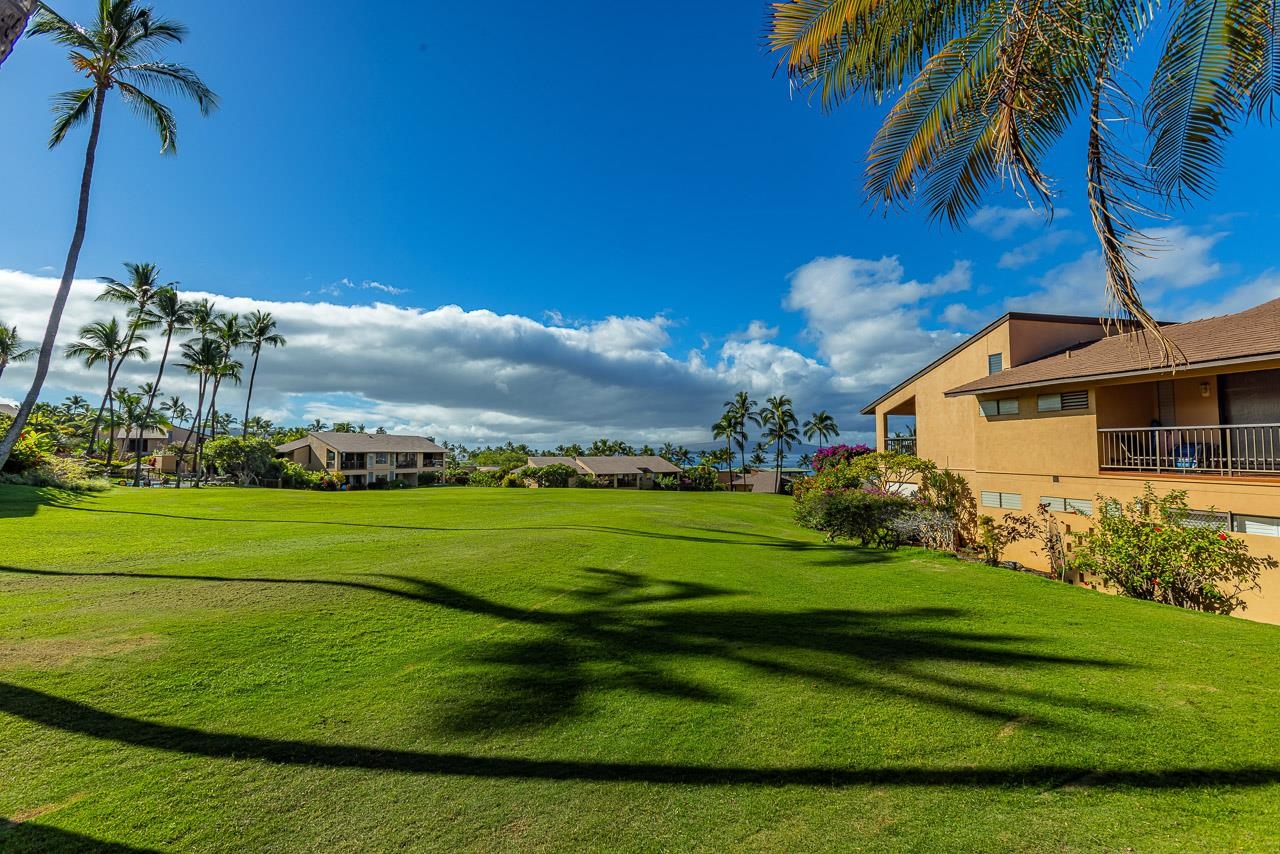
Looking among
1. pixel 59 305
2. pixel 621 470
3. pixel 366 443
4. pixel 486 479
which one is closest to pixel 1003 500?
pixel 59 305

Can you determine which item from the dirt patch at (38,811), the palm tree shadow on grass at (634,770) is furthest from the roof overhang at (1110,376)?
the dirt patch at (38,811)

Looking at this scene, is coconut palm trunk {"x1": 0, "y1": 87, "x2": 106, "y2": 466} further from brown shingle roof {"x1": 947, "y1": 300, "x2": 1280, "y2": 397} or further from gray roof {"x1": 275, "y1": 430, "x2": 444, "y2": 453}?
gray roof {"x1": 275, "y1": 430, "x2": 444, "y2": 453}

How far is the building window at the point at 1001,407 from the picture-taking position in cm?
1615

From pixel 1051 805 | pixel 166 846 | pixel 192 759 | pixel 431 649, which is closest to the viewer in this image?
pixel 166 846

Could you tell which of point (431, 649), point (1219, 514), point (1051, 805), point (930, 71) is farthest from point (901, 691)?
point (1219, 514)

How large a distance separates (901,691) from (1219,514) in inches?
415

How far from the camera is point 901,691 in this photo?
4980 mm

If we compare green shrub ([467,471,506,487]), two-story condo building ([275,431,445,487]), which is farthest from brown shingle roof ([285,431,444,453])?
green shrub ([467,471,506,487])

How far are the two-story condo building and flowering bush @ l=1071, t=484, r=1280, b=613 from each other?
209 ft

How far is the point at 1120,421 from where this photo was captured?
1393 centimetres

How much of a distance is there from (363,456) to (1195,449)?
68403 mm

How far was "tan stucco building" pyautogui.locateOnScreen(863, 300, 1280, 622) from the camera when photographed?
10562 mm

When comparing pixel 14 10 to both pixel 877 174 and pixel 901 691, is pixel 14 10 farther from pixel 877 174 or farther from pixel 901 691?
pixel 901 691

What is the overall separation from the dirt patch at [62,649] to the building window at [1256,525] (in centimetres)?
1689
